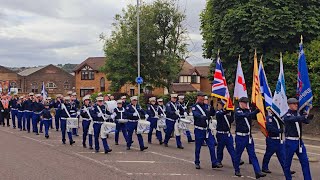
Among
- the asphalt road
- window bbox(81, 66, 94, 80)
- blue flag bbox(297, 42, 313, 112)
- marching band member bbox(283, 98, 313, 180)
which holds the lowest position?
the asphalt road

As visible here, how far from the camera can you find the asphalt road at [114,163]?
11.1m

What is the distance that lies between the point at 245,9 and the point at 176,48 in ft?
61.3

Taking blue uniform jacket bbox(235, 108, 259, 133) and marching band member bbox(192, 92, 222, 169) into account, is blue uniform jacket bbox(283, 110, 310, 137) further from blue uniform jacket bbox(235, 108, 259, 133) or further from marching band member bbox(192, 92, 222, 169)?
marching band member bbox(192, 92, 222, 169)

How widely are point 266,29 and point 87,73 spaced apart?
54.6 meters

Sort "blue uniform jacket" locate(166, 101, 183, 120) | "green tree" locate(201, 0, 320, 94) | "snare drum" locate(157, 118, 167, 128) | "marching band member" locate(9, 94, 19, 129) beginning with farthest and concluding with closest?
1. "marching band member" locate(9, 94, 19, 129)
2. "green tree" locate(201, 0, 320, 94)
3. "snare drum" locate(157, 118, 167, 128)
4. "blue uniform jacket" locate(166, 101, 183, 120)

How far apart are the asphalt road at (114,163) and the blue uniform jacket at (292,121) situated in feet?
5.10

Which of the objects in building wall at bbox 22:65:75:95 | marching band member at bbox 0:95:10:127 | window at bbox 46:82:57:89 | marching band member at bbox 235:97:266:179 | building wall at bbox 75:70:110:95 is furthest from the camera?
window at bbox 46:82:57:89

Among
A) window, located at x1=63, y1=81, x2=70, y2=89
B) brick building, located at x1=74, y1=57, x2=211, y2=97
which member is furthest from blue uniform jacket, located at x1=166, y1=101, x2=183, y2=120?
window, located at x1=63, y1=81, x2=70, y2=89

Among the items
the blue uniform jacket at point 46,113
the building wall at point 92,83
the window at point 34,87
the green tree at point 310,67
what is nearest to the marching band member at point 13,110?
the blue uniform jacket at point 46,113

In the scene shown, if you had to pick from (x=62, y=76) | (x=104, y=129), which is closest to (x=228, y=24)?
(x=104, y=129)

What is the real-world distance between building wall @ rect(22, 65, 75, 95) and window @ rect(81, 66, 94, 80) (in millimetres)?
15447

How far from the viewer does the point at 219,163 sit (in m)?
12.2

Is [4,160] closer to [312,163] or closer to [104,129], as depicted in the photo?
[104,129]

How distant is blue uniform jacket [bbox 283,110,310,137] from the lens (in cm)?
959
